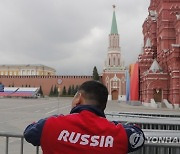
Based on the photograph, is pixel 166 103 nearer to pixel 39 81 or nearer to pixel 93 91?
pixel 93 91

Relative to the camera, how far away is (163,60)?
141 ft

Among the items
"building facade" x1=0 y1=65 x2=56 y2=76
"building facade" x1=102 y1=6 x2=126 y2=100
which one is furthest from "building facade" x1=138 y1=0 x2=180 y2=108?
"building facade" x1=0 y1=65 x2=56 y2=76

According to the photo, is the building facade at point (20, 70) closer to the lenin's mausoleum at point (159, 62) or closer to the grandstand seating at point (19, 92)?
the grandstand seating at point (19, 92)

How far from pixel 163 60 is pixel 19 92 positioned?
188 ft

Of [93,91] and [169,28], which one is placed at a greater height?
[169,28]

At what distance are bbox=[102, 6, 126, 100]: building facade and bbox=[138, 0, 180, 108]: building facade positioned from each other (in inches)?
1442

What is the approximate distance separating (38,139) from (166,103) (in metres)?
38.3

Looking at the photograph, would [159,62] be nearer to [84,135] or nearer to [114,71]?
[84,135]

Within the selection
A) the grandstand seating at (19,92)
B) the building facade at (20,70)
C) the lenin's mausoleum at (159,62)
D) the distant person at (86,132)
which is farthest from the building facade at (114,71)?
the distant person at (86,132)

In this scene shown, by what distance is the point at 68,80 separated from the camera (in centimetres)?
9825

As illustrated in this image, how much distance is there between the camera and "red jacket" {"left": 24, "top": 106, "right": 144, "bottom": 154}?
248 cm

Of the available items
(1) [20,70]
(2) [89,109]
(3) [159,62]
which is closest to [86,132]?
(2) [89,109]

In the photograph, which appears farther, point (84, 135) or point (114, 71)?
point (114, 71)

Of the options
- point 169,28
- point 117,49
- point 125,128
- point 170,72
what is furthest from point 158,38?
point 117,49
